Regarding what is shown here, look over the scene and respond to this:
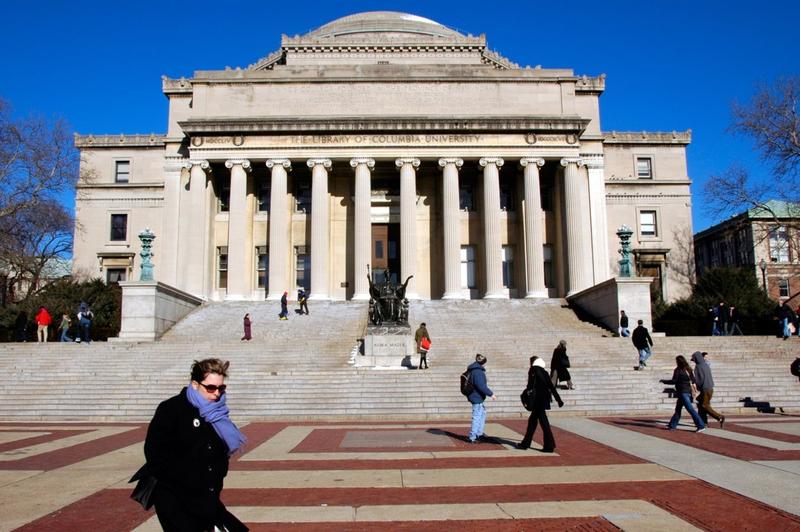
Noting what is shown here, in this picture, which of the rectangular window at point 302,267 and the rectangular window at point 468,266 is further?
the rectangular window at point 468,266

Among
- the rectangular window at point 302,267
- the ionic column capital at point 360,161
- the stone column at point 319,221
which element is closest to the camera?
the stone column at point 319,221

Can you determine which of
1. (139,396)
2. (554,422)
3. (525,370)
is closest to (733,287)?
(525,370)

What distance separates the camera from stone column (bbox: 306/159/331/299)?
139 feet

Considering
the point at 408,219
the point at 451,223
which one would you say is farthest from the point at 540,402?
the point at 408,219

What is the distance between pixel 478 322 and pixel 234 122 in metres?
20.4

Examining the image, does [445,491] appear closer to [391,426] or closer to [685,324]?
[391,426]

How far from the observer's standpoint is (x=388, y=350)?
2525cm

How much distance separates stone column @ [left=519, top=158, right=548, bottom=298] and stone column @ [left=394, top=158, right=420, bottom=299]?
7.16 m

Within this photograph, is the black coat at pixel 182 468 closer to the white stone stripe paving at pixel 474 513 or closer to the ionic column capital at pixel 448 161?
the white stone stripe paving at pixel 474 513

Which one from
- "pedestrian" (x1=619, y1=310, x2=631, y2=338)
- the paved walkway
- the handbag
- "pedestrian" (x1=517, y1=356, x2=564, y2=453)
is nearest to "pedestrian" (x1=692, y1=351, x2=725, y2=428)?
the paved walkway

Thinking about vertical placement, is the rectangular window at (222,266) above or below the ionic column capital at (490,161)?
below

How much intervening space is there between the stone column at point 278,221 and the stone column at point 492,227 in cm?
1273

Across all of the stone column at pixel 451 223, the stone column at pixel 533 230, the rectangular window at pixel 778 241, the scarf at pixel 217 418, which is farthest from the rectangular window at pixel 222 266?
the scarf at pixel 217 418

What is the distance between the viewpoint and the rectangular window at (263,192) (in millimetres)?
46594
